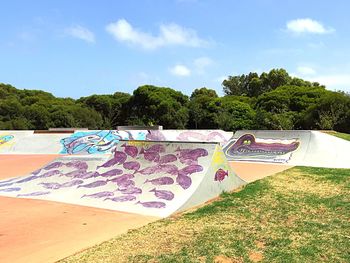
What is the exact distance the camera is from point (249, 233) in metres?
4.97

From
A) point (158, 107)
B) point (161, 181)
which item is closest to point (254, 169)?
point (161, 181)

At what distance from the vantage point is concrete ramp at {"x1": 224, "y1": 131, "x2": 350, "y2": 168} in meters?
12.9

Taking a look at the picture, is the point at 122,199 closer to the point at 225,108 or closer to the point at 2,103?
the point at 225,108

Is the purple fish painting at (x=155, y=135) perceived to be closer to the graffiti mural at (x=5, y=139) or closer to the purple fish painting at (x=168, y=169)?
the graffiti mural at (x=5, y=139)

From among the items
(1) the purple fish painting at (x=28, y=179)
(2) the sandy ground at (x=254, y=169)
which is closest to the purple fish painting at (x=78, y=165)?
(1) the purple fish painting at (x=28, y=179)

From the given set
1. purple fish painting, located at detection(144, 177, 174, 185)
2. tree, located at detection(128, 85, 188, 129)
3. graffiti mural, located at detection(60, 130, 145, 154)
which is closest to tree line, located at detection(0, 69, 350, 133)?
tree, located at detection(128, 85, 188, 129)

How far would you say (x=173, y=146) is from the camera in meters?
8.33

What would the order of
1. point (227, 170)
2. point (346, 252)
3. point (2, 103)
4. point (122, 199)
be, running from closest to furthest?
1. point (346, 252)
2. point (122, 199)
3. point (227, 170)
4. point (2, 103)

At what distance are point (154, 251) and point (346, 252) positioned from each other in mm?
2171

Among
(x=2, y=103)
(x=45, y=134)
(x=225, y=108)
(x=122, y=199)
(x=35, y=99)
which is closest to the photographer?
(x=122, y=199)

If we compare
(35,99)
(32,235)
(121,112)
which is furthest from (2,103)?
(32,235)

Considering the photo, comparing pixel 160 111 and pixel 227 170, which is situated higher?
pixel 160 111

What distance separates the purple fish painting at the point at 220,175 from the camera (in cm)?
770

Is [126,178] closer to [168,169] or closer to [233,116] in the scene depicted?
[168,169]
